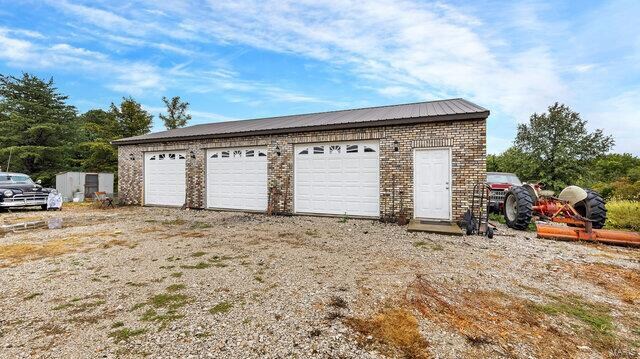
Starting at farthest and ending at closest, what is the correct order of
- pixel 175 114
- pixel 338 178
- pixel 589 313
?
pixel 175 114, pixel 338 178, pixel 589 313

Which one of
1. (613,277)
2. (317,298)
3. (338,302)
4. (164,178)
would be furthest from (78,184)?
(613,277)

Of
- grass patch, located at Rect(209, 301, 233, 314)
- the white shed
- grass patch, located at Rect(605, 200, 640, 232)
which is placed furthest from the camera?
the white shed

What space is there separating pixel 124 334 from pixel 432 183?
7.77m

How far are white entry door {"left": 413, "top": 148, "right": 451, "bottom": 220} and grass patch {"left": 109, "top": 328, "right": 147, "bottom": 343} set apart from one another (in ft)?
24.3

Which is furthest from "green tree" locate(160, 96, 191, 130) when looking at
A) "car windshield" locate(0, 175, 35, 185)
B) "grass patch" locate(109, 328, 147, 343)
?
"grass patch" locate(109, 328, 147, 343)

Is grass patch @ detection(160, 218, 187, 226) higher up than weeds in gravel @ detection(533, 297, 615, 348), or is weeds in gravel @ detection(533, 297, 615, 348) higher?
grass patch @ detection(160, 218, 187, 226)

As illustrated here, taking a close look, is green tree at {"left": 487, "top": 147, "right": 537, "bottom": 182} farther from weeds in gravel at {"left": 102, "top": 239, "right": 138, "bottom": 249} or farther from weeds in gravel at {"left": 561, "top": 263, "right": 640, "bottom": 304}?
weeds in gravel at {"left": 102, "top": 239, "right": 138, "bottom": 249}

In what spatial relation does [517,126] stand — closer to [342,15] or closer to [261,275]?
[342,15]

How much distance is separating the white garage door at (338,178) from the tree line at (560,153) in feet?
52.4

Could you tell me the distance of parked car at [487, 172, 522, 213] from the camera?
34.1ft

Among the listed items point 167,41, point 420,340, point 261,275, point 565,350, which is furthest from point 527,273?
point 167,41

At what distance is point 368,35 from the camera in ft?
34.9

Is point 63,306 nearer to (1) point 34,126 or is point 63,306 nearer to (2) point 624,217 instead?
(2) point 624,217

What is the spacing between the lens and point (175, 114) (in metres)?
29.3
